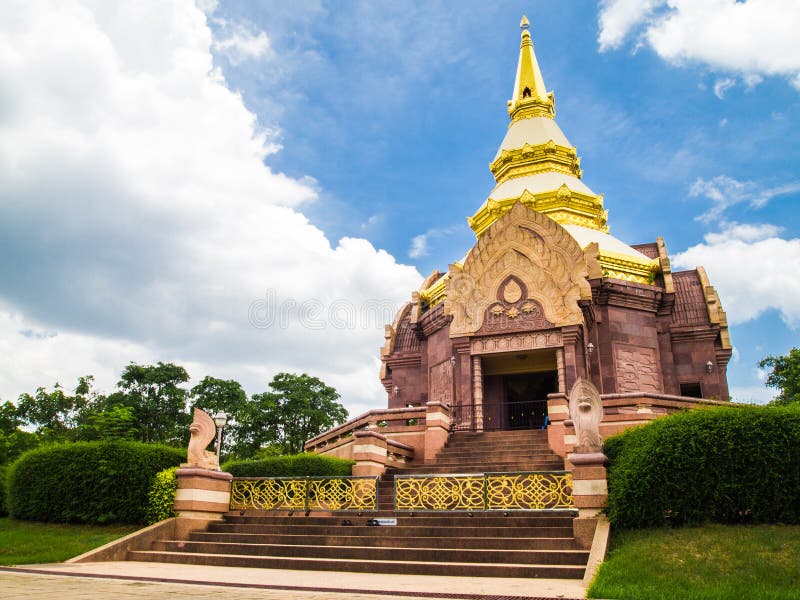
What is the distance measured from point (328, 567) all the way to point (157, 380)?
3605cm

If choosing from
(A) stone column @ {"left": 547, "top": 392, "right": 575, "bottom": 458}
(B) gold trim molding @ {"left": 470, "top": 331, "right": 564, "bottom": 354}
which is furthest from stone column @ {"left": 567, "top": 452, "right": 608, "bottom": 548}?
(B) gold trim molding @ {"left": 470, "top": 331, "right": 564, "bottom": 354}

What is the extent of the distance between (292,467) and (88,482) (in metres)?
4.50

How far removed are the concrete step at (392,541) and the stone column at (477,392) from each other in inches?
347

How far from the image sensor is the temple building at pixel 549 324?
20.9 m

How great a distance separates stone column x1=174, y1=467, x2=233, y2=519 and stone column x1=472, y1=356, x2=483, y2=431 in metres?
8.53

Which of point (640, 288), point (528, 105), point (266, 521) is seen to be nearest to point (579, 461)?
point (266, 521)

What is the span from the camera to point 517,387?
24797 millimetres

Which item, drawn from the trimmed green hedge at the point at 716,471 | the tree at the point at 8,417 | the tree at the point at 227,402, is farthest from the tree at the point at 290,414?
the trimmed green hedge at the point at 716,471

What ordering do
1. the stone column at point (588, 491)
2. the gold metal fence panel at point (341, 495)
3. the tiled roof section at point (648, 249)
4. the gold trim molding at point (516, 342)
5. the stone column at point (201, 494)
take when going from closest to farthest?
1. the stone column at point (588, 491)
2. the stone column at point (201, 494)
3. the gold metal fence panel at point (341, 495)
4. the gold trim molding at point (516, 342)
5. the tiled roof section at point (648, 249)

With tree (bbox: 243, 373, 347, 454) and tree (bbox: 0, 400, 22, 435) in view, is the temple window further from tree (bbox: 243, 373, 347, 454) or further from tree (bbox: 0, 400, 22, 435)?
tree (bbox: 0, 400, 22, 435)

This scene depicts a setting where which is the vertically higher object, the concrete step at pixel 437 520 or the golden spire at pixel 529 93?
the golden spire at pixel 529 93

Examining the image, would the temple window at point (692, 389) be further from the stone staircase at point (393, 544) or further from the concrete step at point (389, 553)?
the concrete step at point (389, 553)

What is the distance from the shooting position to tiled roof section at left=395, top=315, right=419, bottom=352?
27344 mm

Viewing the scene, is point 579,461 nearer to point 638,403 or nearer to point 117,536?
point 638,403
